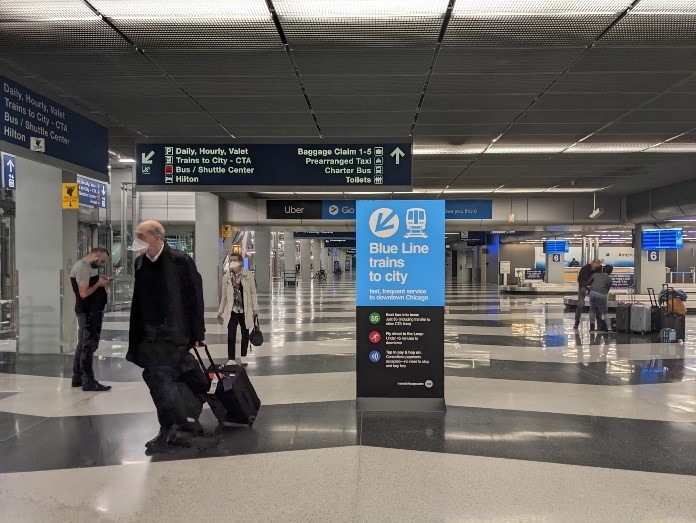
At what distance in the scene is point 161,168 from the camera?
9.07m

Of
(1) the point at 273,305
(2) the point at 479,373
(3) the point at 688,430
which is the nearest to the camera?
(3) the point at 688,430

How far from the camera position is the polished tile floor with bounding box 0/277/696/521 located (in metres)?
3.64

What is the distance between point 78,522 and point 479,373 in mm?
5652

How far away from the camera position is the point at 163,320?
4.71 m

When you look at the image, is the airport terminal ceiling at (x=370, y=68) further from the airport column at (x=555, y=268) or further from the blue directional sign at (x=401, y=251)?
the airport column at (x=555, y=268)

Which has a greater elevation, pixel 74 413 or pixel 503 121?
pixel 503 121

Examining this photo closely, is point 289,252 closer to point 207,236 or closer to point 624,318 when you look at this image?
point 207,236

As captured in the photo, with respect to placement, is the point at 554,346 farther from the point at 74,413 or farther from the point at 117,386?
the point at 74,413

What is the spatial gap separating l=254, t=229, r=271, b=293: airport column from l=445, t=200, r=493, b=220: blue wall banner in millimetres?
11756

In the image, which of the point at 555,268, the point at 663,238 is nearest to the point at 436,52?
the point at 663,238

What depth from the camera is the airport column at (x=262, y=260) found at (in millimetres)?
29344

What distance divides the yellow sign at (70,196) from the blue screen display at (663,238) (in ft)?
57.8

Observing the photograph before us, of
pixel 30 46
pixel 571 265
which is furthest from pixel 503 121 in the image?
pixel 571 265

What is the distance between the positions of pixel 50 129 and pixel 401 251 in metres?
4.46
